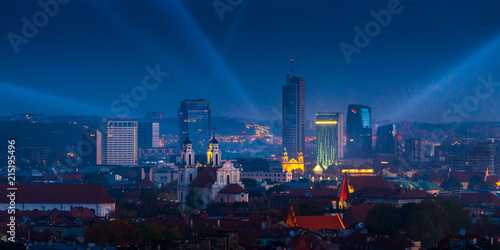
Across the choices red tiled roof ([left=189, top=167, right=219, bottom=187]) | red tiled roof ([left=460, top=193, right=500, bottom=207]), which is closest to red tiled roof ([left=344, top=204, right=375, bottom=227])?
red tiled roof ([left=460, top=193, right=500, bottom=207])

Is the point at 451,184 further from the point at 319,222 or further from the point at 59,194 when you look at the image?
the point at 319,222

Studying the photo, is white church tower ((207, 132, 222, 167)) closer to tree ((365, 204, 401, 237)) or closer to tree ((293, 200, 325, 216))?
tree ((293, 200, 325, 216))

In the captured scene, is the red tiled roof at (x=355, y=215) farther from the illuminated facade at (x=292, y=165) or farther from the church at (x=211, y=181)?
the illuminated facade at (x=292, y=165)

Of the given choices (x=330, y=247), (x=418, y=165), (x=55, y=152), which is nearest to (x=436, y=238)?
(x=330, y=247)

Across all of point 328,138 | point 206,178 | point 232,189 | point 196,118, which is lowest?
point 232,189

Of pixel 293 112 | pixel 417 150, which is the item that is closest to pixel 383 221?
pixel 417 150
